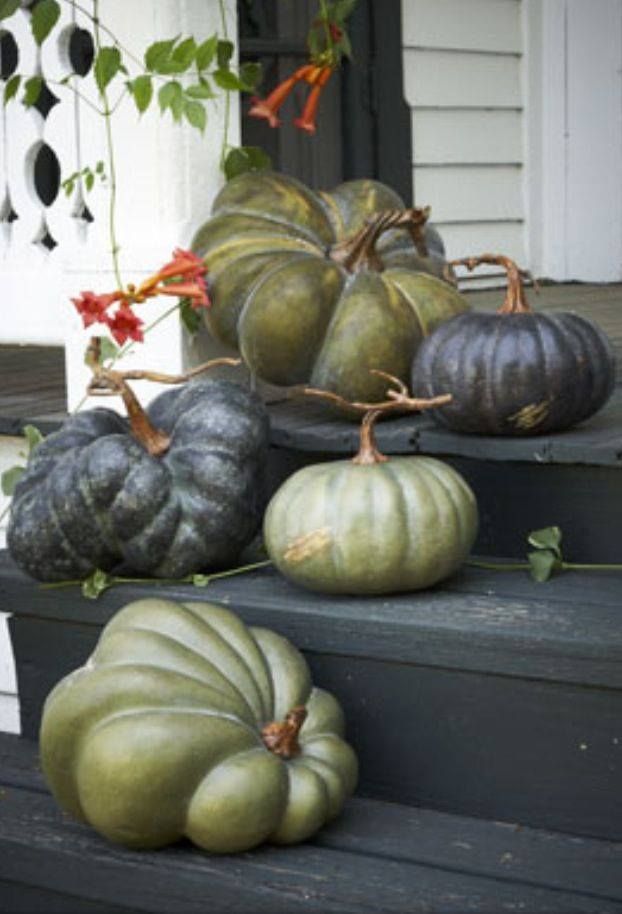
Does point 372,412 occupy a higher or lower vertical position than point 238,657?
higher

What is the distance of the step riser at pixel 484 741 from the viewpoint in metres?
2.94

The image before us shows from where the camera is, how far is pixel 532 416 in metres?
3.43

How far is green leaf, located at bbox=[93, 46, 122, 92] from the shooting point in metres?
3.79

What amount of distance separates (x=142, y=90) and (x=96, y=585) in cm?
97

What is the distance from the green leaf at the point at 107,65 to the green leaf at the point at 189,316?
437 mm

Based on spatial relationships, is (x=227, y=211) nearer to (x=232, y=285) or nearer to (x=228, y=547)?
(x=232, y=285)

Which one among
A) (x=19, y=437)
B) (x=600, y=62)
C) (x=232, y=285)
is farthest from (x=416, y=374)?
(x=600, y=62)

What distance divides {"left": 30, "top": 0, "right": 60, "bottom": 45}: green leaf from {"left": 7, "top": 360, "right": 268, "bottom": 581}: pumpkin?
948 millimetres

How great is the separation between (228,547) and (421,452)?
0.39 metres

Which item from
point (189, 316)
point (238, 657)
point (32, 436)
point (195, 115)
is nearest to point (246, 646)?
point (238, 657)

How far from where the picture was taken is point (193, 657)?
299 cm

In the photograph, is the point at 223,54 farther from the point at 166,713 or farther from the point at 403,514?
the point at 166,713

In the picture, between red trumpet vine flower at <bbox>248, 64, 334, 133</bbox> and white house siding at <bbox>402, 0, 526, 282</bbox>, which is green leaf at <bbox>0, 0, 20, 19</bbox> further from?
white house siding at <bbox>402, 0, 526, 282</bbox>

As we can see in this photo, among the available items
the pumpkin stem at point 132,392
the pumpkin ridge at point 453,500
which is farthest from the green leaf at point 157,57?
the pumpkin ridge at point 453,500
